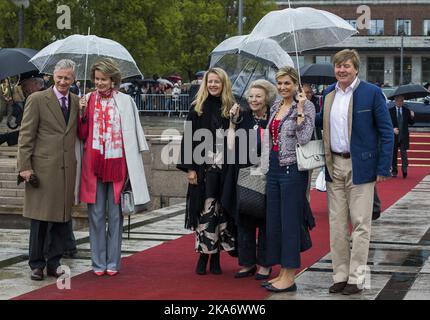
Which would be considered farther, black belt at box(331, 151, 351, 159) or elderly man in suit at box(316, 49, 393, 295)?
black belt at box(331, 151, 351, 159)

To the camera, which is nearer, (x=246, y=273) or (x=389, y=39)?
(x=246, y=273)

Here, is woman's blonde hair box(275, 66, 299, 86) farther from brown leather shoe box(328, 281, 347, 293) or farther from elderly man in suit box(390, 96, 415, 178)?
elderly man in suit box(390, 96, 415, 178)

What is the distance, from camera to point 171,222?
1377cm

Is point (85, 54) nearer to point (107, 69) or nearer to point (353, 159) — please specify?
point (107, 69)

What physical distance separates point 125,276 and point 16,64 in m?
3.76

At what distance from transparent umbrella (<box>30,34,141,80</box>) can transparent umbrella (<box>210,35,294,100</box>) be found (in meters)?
1.45

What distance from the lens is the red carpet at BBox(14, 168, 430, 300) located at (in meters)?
8.23

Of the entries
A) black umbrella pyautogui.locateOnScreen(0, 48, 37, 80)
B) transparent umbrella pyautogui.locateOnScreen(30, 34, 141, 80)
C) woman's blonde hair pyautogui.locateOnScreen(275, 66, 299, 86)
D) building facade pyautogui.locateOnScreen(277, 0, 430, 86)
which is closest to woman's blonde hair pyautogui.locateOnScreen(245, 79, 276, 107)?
woman's blonde hair pyautogui.locateOnScreen(275, 66, 299, 86)

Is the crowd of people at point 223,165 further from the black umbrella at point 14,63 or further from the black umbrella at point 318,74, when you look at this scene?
the black umbrella at point 318,74

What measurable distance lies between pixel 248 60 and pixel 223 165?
5066 millimetres

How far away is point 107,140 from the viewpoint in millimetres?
9289

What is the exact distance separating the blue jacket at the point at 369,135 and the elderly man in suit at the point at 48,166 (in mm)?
2789

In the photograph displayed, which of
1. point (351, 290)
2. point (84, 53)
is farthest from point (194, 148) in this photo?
point (84, 53)
